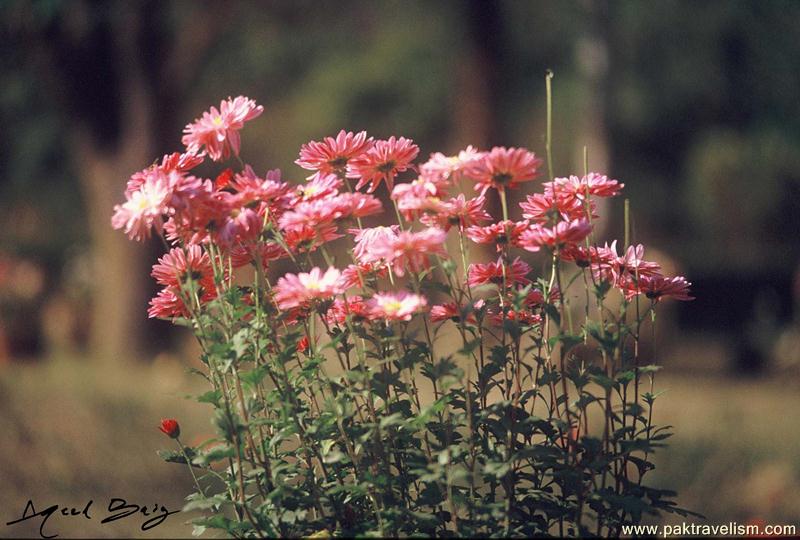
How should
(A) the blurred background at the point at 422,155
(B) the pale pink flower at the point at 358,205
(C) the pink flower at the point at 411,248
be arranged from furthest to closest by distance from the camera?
1. (A) the blurred background at the point at 422,155
2. (B) the pale pink flower at the point at 358,205
3. (C) the pink flower at the point at 411,248

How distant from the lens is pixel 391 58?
14562 mm

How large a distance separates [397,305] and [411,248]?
0.37 feet

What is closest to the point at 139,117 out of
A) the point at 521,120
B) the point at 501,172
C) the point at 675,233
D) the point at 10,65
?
the point at 10,65

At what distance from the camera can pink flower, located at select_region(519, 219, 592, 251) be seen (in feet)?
5.73

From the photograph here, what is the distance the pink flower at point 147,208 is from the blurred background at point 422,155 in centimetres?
124

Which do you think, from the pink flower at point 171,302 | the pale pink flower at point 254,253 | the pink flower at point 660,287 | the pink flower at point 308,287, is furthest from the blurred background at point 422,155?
the pink flower at point 660,287

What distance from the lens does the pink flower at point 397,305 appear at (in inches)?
65.0

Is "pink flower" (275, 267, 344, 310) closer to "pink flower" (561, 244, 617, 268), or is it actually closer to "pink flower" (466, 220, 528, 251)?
"pink flower" (466, 220, 528, 251)

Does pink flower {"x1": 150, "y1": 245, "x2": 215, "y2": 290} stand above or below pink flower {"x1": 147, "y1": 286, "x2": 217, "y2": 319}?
above

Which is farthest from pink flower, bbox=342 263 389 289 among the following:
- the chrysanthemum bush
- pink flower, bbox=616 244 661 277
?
pink flower, bbox=616 244 661 277

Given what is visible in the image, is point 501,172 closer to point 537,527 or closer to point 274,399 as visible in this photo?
point 274,399

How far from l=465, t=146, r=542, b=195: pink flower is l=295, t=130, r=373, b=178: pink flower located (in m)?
0.27

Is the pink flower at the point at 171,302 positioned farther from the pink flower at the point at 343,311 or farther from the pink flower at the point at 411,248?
the pink flower at the point at 411,248
